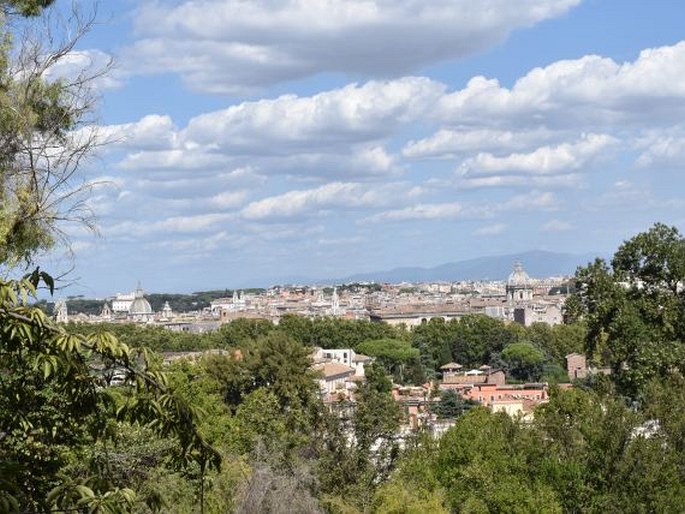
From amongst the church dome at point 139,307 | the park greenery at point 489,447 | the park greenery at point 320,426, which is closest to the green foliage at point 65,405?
the park greenery at point 320,426

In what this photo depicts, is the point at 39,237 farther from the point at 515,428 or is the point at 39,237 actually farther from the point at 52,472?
the point at 515,428

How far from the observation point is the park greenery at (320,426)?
3121 millimetres

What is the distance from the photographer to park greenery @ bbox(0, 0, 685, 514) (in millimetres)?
3121

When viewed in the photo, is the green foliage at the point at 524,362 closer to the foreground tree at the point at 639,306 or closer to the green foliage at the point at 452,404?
the green foliage at the point at 452,404

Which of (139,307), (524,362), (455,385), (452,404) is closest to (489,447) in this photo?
(452,404)

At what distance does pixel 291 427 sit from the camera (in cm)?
1780

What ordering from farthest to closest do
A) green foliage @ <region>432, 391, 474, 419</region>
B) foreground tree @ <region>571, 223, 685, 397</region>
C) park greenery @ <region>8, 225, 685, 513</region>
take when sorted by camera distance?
1. green foliage @ <region>432, 391, 474, 419</region>
2. foreground tree @ <region>571, 223, 685, 397</region>
3. park greenery @ <region>8, 225, 685, 513</region>

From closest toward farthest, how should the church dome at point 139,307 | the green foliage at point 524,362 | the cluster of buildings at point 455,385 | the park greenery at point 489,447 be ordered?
the park greenery at point 489,447, the cluster of buildings at point 455,385, the green foliage at point 524,362, the church dome at point 139,307

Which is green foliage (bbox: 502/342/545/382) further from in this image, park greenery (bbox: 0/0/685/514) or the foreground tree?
the foreground tree

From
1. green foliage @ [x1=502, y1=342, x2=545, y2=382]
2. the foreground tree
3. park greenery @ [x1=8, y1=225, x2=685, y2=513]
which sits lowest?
green foliage @ [x1=502, y1=342, x2=545, y2=382]

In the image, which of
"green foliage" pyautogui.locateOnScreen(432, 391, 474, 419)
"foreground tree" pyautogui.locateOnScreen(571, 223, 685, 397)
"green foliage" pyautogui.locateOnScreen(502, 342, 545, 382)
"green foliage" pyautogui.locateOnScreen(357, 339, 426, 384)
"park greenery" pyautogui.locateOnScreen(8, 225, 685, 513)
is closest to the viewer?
"park greenery" pyautogui.locateOnScreen(8, 225, 685, 513)

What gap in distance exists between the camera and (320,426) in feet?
51.2

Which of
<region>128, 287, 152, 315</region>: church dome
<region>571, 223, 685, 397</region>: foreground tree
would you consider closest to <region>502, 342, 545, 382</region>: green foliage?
<region>571, 223, 685, 397</region>: foreground tree

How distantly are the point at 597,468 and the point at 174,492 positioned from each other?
7179 mm
